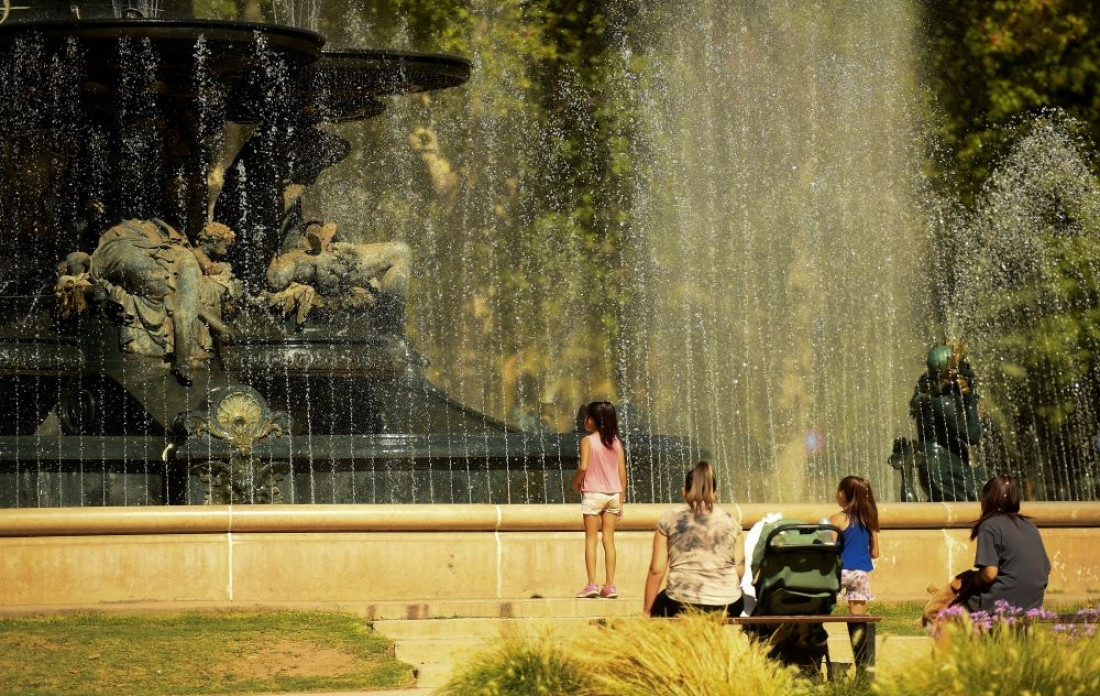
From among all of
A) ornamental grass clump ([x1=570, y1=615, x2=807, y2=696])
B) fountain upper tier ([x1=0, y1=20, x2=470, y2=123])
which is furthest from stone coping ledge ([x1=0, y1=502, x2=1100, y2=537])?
fountain upper tier ([x1=0, y1=20, x2=470, y2=123])

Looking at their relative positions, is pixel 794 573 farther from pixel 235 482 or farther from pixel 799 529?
pixel 235 482

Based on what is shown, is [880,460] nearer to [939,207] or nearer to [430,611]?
[939,207]

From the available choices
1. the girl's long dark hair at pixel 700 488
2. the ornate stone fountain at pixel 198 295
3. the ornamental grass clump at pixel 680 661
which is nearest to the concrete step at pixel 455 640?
the girl's long dark hair at pixel 700 488

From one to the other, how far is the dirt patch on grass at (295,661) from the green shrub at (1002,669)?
341cm

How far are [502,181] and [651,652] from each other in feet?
91.8

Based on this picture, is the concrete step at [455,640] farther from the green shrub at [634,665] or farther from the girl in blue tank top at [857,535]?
the green shrub at [634,665]

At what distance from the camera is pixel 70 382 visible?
16406mm

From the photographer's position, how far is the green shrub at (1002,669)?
7.55 m

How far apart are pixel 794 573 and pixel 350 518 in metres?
4.14

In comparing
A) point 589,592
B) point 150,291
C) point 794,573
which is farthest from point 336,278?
point 794,573

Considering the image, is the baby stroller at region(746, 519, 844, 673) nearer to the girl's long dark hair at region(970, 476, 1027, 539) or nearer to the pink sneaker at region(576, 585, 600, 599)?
the girl's long dark hair at region(970, 476, 1027, 539)

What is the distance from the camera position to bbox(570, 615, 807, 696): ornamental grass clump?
7.85m

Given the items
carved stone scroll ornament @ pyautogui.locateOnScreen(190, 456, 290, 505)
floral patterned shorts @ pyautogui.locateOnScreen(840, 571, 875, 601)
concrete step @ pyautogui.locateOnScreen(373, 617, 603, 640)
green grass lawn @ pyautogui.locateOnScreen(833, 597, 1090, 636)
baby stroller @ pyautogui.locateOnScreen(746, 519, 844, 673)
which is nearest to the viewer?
baby stroller @ pyautogui.locateOnScreen(746, 519, 844, 673)

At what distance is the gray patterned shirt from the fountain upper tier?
8220 mm
